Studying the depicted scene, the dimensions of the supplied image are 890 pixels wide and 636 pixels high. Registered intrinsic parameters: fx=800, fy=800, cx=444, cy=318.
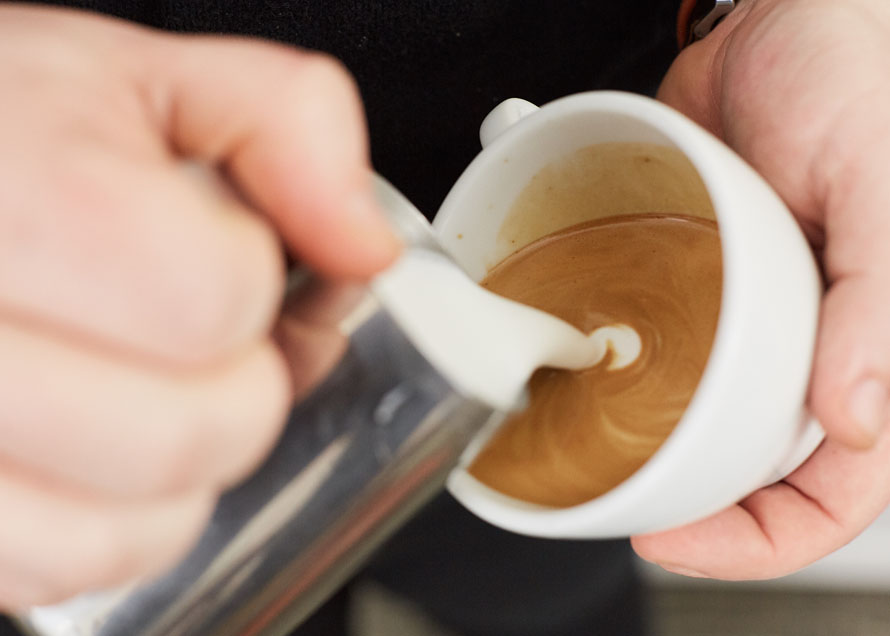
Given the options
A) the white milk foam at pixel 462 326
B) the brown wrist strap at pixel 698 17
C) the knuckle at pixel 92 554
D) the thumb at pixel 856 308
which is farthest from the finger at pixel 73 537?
the brown wrist strap at pixel 698 17

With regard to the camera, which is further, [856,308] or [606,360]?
[606,360]

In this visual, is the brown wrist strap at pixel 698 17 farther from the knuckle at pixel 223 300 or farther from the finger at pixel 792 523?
the knuckle at pixel 223 300

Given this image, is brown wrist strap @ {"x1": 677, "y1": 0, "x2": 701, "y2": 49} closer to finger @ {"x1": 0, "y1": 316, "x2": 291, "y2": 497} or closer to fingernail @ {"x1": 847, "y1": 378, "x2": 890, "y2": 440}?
fingernail @ {"x1": 847, "y1": 378, "x2": 890, "y2": 440}

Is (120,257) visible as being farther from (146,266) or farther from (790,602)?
(790,602)

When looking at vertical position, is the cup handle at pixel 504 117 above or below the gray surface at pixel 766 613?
above

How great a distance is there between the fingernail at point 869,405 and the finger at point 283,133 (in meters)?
0.29

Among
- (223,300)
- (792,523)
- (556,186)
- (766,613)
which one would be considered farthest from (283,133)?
(766,613)

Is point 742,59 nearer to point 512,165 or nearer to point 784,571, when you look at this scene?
point 512,165

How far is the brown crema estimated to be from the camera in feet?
1.65

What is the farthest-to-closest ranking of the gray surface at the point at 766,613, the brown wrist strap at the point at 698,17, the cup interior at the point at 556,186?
1. the gray surface at the point at 766,613
2. the brown wrist strap at the point at 698,17
3. the cup interior at the point at 556,186

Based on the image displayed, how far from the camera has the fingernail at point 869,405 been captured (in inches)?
17.2

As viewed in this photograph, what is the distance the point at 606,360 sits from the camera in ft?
1.83

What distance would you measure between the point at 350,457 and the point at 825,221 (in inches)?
14.8

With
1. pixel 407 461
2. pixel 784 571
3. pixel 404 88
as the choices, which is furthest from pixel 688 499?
pixel 404 88
